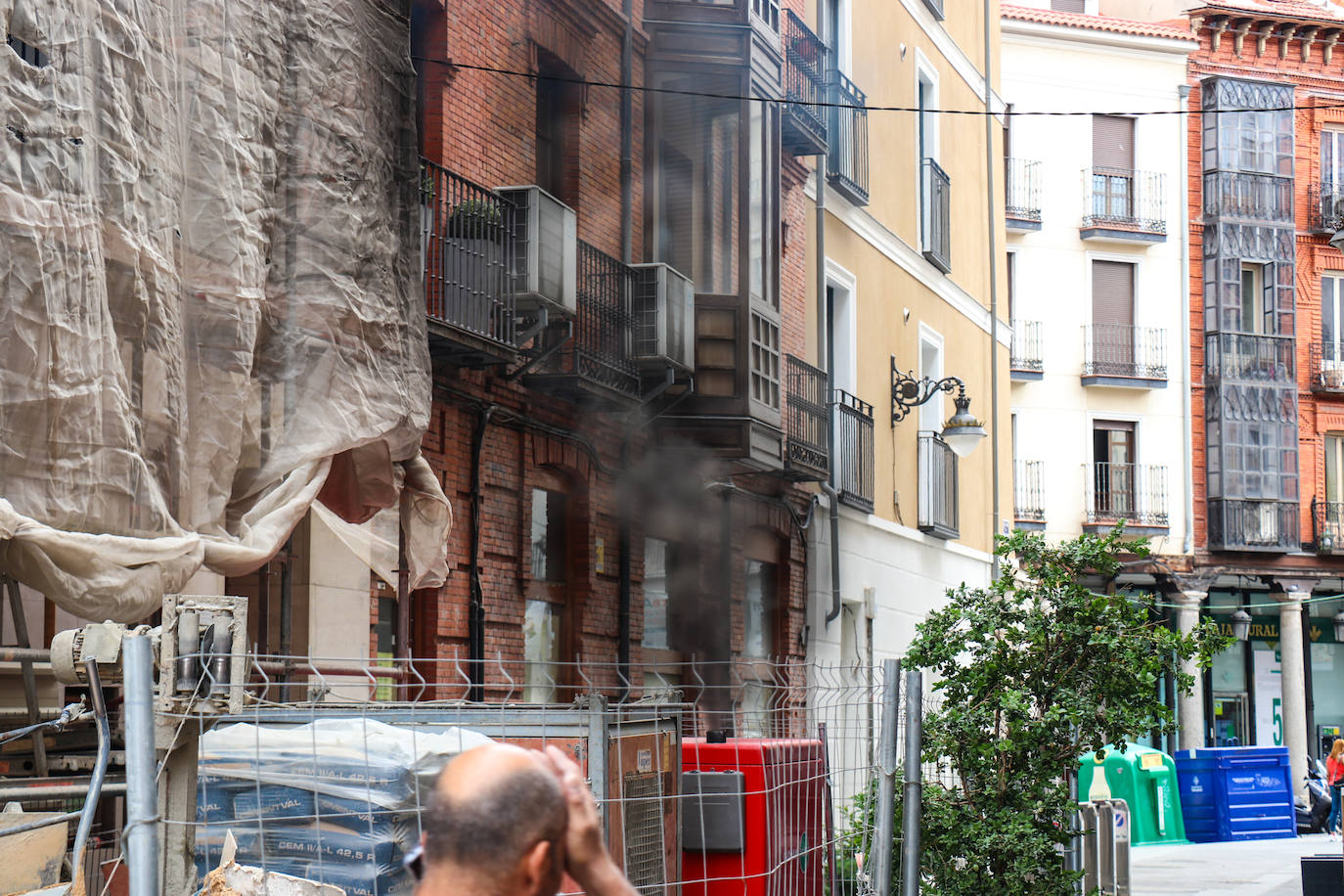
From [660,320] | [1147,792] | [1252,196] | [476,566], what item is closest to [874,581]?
[1147,792]

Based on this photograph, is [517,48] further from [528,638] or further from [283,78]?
[283,78]

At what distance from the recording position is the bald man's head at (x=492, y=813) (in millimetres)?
1895

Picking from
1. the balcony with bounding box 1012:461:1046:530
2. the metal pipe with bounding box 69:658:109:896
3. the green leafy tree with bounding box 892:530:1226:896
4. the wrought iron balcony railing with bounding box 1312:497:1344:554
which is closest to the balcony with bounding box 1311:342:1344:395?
the wrought iron balcony railing with bounding box 1312:497:1344:554

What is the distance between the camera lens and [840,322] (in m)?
20.0

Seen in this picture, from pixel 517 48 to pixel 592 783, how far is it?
30.8ft

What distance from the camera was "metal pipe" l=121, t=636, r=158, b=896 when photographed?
10.8ft

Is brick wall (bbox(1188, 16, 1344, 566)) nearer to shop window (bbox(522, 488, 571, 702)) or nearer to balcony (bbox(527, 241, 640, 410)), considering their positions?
shop window (bbox(522, 488, 571, 702))

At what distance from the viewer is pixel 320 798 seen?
436cm

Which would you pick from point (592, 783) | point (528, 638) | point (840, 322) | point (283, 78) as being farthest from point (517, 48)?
point (592, 783)

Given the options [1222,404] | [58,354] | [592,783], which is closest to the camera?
[592,783]

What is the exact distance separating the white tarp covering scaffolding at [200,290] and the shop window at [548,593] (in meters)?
4.47

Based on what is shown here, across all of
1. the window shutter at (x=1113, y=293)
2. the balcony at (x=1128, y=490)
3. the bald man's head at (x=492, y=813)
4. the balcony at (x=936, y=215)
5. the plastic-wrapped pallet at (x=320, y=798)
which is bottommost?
the plastic-wrapped pallet at (x=320, y=798)

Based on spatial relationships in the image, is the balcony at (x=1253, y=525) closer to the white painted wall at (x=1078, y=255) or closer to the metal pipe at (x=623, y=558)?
the white painted wall at (x=1078, y=255)

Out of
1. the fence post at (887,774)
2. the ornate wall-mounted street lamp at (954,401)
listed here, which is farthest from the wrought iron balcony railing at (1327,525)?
the fence post at (887,774)
